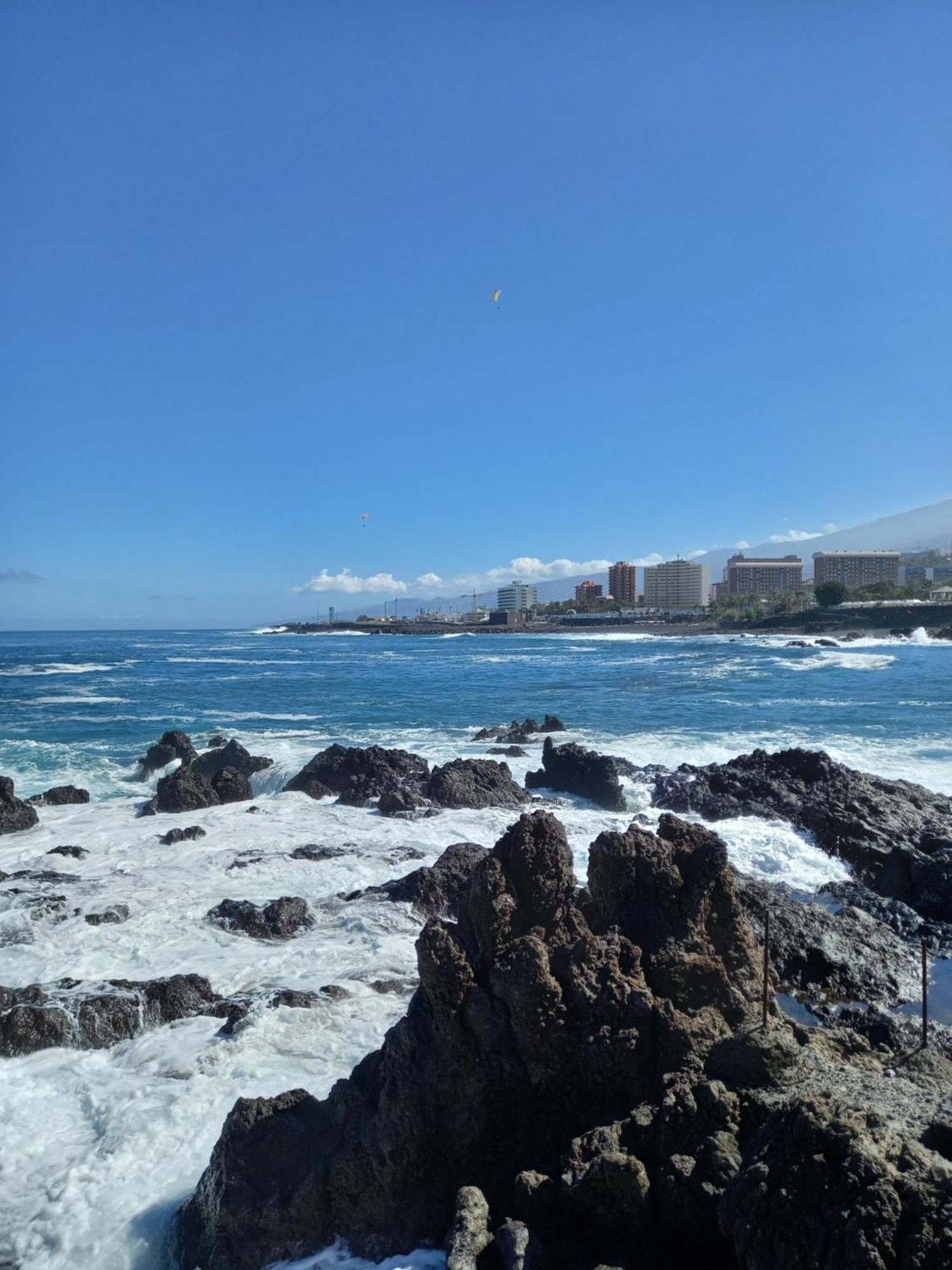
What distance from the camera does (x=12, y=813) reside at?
57.3 feet

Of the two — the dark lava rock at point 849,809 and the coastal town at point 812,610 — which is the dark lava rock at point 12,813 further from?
the coastal town at point 812,610

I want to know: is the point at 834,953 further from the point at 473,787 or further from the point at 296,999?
the point at 473,787

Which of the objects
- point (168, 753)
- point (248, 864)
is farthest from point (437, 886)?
point (168, 753)

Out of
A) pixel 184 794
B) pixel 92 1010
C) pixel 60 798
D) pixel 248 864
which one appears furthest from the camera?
pixel 60 798

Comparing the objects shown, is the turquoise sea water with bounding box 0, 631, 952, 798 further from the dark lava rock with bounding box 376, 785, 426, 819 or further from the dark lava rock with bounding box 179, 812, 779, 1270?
the dark lava rock with bounding box 179, 812, 779, 1270

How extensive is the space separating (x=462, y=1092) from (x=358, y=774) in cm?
1470

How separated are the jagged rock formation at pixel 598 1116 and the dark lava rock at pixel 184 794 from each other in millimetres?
13713

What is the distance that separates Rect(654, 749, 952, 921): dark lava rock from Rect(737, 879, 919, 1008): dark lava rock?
2.31 meters

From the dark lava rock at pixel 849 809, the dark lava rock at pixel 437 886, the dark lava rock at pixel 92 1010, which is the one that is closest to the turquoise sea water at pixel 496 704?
the dark lava rock at pixel 849 809

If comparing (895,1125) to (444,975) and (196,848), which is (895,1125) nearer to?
(444,975)

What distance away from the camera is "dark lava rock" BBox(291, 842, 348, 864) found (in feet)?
47.4

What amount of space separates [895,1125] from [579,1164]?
1.76m

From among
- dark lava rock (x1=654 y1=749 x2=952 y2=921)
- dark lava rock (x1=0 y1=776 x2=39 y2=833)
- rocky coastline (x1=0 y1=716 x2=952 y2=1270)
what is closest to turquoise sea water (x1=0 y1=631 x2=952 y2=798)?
dark lava rock (x1=0 y1=776 x2=39 y2=833)

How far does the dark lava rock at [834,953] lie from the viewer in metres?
9.10
